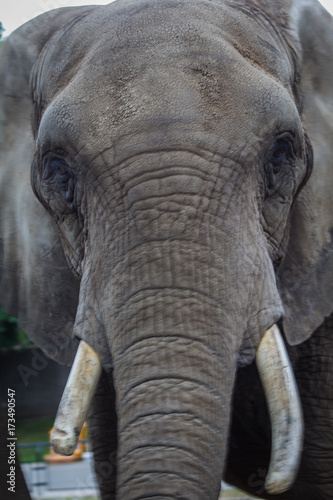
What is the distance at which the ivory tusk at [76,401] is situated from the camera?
8.49 ft

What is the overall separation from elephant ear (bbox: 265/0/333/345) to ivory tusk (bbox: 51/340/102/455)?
798mm

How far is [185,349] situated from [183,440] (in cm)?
25

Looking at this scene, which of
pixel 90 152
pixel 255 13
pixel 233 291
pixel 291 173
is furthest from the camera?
pixel 255 13

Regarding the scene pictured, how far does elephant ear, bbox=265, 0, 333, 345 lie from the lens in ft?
11.1

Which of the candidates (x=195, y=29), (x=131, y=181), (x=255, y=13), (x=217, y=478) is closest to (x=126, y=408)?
(x=217, y=478)

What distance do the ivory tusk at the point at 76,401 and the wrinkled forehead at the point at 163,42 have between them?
0.85 m

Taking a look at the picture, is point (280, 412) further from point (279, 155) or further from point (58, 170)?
point (58, 170)

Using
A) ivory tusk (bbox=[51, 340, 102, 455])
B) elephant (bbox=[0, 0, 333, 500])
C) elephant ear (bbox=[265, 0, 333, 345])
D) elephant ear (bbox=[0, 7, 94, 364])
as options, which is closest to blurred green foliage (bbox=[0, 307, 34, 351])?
elephant ear (bbox=[0, 7, 94, 364])

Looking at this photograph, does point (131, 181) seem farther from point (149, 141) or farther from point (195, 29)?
point (195, 29)

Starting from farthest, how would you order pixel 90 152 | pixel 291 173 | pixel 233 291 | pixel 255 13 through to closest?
pixel 255 13, pixel 291 173, pixel 90 152, pixel 233 291

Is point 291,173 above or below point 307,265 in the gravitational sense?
above

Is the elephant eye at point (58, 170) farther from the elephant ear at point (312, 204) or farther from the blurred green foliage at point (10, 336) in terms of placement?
the blurred green foliage at point (10, 336)

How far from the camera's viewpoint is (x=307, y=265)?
134 inches

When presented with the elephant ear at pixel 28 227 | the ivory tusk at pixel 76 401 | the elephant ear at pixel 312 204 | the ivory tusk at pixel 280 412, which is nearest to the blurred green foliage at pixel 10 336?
the elephant ear at pixel 28 227
